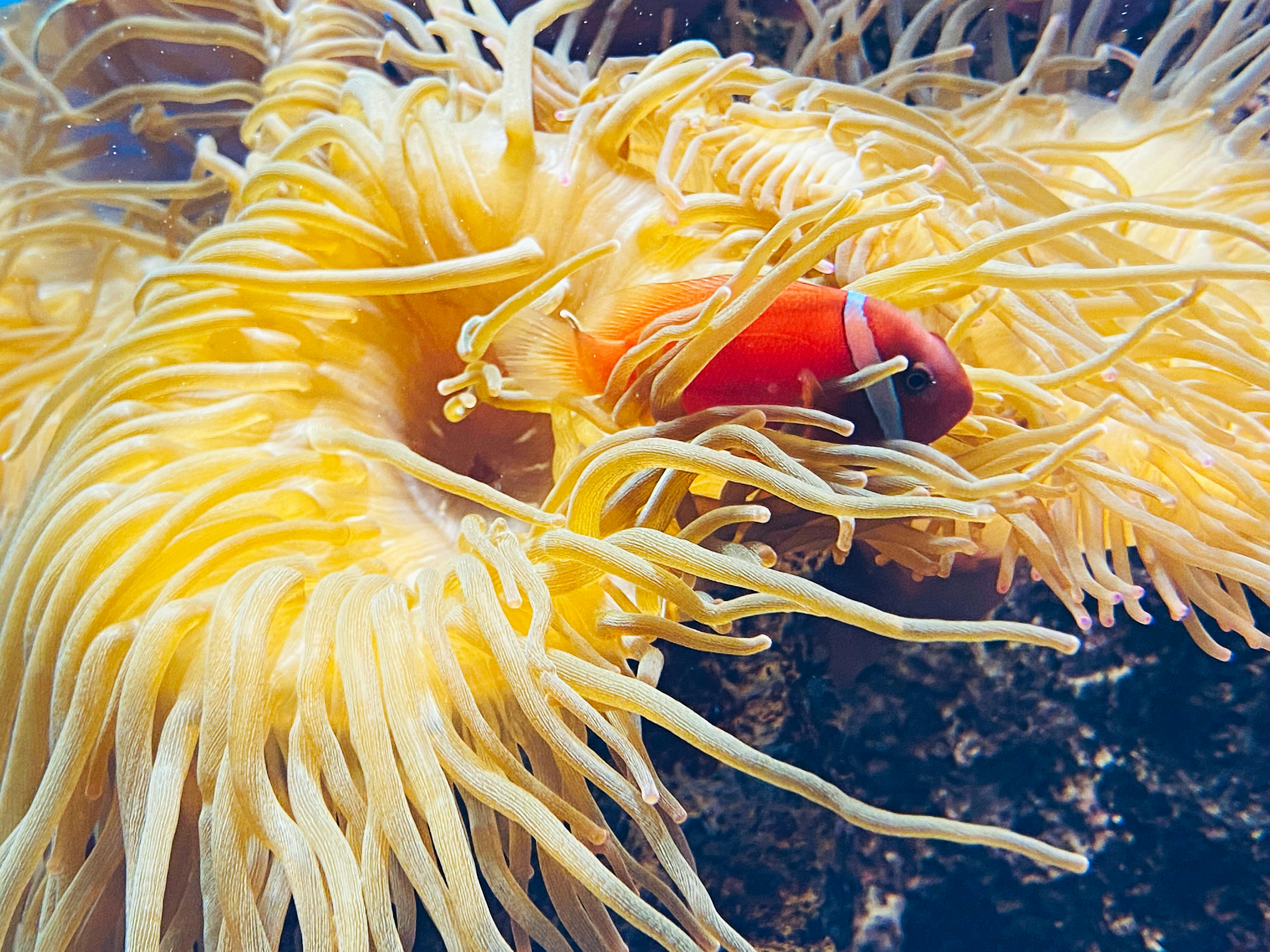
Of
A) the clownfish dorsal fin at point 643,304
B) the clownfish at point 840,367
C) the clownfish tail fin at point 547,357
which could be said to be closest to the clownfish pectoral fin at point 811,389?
the clownfish at point 840,367

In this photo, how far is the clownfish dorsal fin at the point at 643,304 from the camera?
0.95 m

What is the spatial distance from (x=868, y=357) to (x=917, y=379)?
6 cm

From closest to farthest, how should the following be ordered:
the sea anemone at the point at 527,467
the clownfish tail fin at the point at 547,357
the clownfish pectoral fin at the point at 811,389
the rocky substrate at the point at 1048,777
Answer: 1. the sea anemone at the point at 527,467
2. the clownfish pectoral fin at the point at 811,389
3. the clownfish tail fin at the point at 547,357
4. the rocky substrate at the point at 1048,777

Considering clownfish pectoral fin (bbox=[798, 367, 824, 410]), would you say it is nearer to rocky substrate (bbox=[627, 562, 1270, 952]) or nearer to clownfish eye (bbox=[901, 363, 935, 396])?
clownfish eye (bbox=[901, 363, 935, 396])

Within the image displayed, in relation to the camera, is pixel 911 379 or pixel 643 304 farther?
pixel 643 304

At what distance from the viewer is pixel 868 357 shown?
86 cm

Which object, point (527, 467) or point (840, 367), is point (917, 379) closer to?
point (840, 367)

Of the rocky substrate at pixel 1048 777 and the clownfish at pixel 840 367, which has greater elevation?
the clownfish at pixel 840 367

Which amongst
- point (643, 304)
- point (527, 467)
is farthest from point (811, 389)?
point (527, 467)

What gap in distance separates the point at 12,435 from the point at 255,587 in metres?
0.94

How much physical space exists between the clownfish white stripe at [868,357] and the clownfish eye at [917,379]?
1 centimetres

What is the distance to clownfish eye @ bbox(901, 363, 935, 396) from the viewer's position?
0.85 metres

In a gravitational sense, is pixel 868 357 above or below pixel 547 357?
above

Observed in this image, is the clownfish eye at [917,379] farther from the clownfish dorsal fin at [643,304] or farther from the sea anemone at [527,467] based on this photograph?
the clownfish dorsal fin at [643,304]
